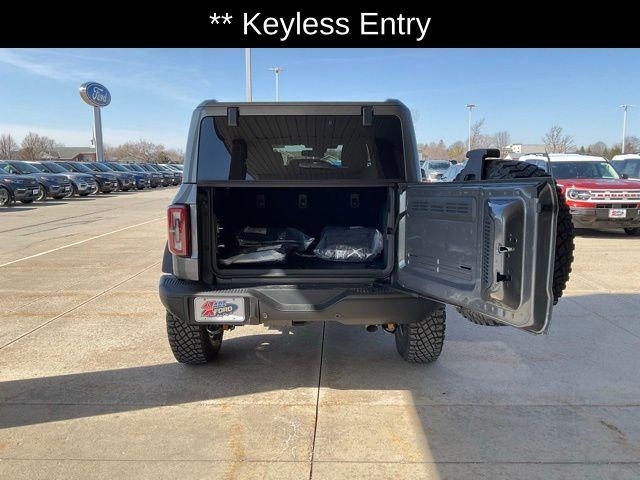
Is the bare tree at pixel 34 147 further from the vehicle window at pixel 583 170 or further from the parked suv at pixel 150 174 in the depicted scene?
the vehicle window at pixel 583 170

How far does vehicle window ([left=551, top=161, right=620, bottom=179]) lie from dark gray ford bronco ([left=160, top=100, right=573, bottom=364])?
324 inches

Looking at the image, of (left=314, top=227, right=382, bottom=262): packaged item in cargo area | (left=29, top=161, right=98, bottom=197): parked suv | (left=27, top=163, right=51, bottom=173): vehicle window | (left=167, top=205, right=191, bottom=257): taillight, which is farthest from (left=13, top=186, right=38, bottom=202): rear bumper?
(left=167, top=205, right=191, bottom=257): taillight

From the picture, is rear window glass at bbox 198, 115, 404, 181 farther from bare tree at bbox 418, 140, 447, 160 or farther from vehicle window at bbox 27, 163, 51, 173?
bare tree at bbox 418, 140, 447, 160

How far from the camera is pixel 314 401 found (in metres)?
3.23

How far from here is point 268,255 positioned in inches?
148

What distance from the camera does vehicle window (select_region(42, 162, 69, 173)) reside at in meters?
21.2

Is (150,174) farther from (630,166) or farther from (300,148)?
(300,148)

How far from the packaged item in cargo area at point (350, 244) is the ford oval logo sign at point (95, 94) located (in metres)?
41.5

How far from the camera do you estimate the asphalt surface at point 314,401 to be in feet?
8.44

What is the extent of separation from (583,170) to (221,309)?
32.9ft

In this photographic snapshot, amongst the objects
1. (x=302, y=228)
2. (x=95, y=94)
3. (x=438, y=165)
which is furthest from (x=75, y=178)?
(x=95, y=94)

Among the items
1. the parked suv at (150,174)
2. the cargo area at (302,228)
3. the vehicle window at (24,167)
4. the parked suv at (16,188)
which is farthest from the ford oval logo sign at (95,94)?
the cargo area at (302,228)
